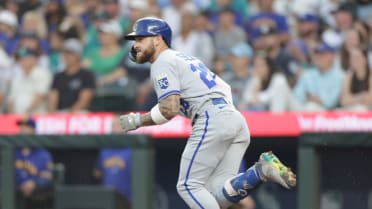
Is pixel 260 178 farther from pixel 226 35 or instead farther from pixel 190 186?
pixel 226 35

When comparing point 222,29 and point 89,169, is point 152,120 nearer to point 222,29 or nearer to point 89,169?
point 89,169

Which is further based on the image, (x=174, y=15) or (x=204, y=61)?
(x=174, y=15)

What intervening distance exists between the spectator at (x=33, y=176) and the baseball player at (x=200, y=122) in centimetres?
328

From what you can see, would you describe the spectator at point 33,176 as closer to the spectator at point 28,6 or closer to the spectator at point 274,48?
the spectator at point 274,48

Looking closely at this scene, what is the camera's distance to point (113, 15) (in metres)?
12.2

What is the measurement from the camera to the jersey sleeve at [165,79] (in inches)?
237

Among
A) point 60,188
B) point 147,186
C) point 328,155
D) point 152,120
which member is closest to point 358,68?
point 328,155

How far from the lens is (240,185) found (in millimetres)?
6145

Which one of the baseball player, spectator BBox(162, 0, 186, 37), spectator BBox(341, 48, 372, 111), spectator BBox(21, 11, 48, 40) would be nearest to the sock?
the baseball player

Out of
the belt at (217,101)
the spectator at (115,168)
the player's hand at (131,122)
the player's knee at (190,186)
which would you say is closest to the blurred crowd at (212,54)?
the spectator at (115,168)

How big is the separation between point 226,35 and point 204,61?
45 cm

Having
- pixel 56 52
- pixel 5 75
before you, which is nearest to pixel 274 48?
pixel 56 52

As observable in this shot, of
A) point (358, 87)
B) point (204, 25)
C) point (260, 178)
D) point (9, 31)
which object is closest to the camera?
point (260, 178)

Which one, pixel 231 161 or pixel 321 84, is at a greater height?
pixel 321 84
